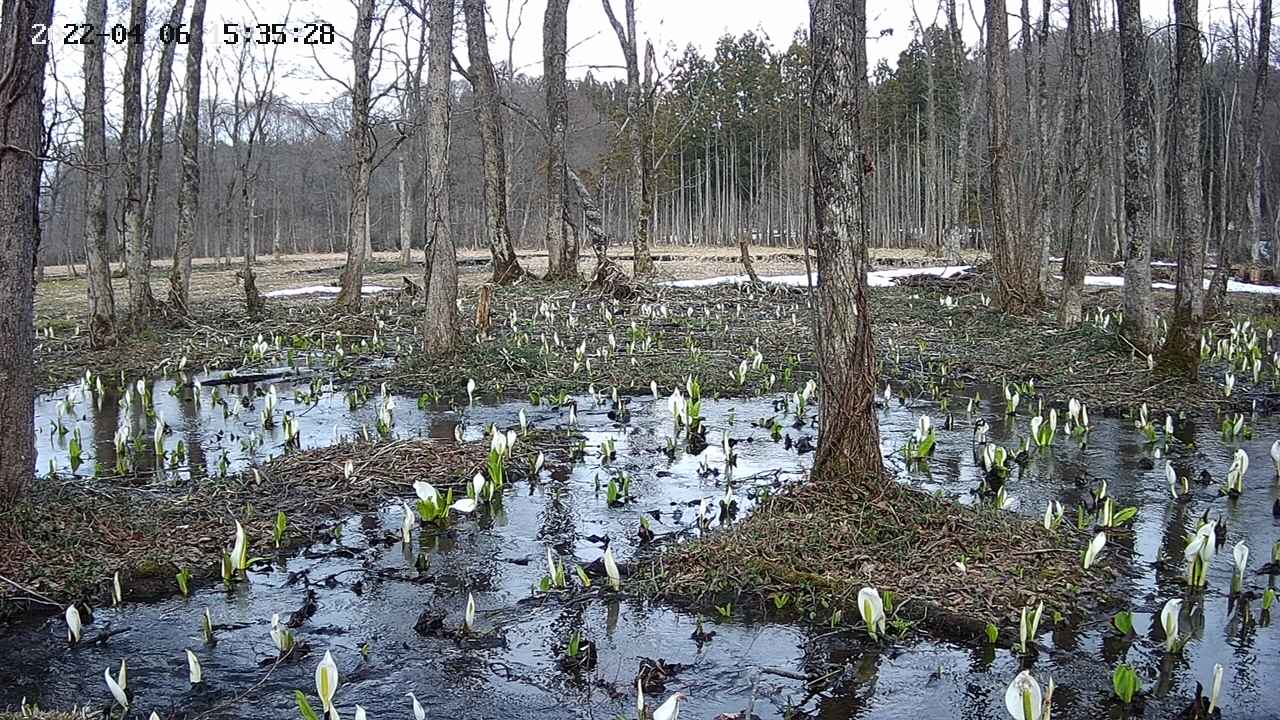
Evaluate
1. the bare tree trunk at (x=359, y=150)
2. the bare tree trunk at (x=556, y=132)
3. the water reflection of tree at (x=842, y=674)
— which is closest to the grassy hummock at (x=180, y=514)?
the water reflection of tree at (x=842, y=674)

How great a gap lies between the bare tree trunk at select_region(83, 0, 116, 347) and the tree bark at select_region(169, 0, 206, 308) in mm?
1926

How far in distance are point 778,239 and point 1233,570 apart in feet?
174

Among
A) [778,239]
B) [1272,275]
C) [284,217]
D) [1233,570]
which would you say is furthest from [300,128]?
[1233,570]

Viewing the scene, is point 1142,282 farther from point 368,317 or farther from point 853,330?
point 368,317

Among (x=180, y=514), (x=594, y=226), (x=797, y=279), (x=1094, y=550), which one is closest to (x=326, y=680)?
(x=180, y=514)

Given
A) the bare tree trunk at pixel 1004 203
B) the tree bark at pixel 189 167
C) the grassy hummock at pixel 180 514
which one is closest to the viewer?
Result: the grassy hummock at pixel 180 514

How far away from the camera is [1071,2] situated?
42.3 feet

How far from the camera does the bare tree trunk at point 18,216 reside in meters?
5.09

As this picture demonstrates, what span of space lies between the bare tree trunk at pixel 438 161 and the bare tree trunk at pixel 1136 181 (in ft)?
24.3

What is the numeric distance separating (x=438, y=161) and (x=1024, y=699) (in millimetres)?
9147

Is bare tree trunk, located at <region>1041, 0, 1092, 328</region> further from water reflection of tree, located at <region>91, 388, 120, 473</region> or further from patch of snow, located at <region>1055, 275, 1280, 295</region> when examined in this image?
water reflection of tree, located at <region>91, 388, 120, 473</region>

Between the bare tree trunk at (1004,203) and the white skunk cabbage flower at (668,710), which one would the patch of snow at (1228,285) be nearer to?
the bare tree trunk at (1004,203)

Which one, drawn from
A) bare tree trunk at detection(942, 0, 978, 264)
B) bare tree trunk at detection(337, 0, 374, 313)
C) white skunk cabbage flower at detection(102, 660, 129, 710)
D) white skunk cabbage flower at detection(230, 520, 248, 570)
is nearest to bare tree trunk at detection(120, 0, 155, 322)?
bare tree trunk at detection(337, 0, 374, 313)

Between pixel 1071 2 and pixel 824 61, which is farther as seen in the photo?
pixel 1071 2
